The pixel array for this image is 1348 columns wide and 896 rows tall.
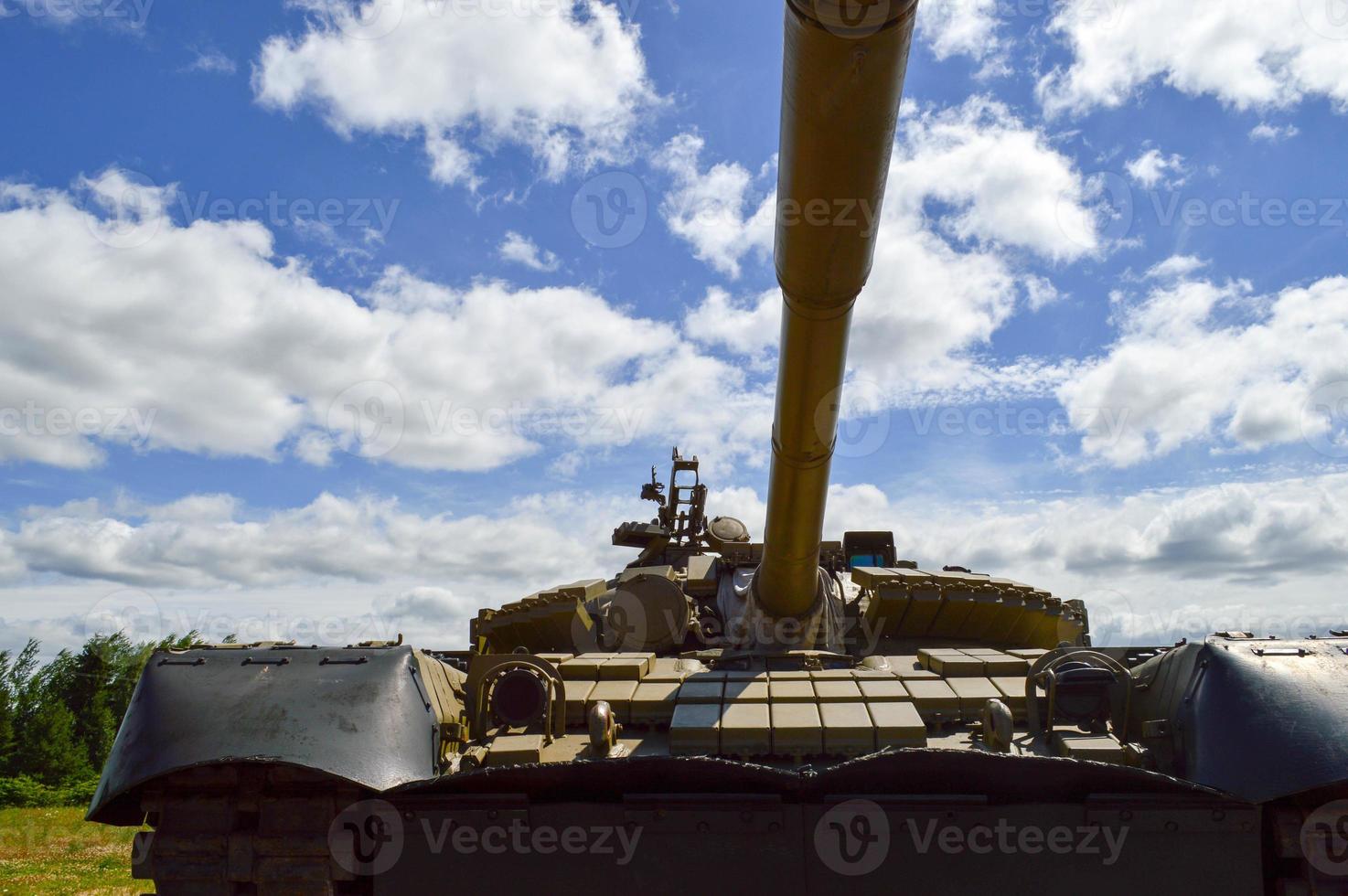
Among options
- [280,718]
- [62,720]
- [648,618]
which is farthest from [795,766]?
[62,720]

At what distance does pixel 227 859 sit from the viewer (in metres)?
4.96

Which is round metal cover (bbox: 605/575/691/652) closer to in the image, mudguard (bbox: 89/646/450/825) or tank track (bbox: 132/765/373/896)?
mudguard (bbox: 89/646/450/825)

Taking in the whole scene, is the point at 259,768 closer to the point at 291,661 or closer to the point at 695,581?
the point at 291,661

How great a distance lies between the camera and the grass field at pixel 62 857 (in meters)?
14.5

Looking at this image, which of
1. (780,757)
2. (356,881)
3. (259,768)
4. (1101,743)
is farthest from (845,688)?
(259,768)

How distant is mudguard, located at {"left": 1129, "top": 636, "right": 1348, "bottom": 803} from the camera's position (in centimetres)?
467

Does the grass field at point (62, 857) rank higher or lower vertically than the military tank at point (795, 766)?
lower

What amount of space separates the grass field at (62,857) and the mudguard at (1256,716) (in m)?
10.8

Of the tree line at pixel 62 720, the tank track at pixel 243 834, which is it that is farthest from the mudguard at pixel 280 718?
the tree line at pixel 62 720

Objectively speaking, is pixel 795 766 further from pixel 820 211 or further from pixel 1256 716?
pixel 820 211

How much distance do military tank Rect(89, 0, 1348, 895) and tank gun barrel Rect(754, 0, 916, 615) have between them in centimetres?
2

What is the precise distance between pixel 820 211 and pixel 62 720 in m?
37.6

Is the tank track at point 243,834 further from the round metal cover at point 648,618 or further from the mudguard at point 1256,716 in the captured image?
the mudguard at point 1256,716

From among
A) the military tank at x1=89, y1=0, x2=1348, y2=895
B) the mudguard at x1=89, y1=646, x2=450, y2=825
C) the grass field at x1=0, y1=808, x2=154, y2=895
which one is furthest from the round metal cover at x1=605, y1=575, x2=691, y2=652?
the grass field at x1=0, y1=808, x2=154, y2=895
